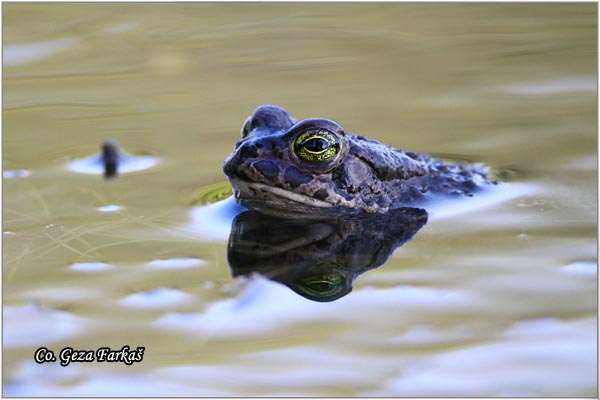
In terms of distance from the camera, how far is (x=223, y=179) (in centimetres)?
840

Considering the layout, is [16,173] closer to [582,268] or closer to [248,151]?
[248,151]

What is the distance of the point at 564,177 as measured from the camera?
328 inches

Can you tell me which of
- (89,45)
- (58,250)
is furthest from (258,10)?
(58,250)

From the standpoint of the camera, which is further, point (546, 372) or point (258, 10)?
point (258, 10)

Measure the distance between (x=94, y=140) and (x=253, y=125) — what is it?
2.71 metres

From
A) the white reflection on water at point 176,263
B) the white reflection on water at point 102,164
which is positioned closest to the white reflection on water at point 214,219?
the white reflection on water at point 176,263

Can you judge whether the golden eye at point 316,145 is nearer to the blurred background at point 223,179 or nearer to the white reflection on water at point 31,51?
the blurred background at point 223,179

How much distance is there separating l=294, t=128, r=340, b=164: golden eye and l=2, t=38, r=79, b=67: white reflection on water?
646 cm

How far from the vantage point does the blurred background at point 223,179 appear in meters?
5.05

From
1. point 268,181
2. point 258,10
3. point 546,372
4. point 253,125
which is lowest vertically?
point 546,372

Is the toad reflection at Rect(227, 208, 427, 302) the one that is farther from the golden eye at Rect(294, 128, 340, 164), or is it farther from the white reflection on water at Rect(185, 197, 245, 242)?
the golden eye at Rect(294, 128, 340, 164)

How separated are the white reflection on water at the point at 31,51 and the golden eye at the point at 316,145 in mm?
6464

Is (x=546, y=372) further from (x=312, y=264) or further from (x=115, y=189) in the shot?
(x=115, y=189)

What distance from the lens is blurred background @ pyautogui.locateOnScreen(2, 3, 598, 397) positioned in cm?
505
